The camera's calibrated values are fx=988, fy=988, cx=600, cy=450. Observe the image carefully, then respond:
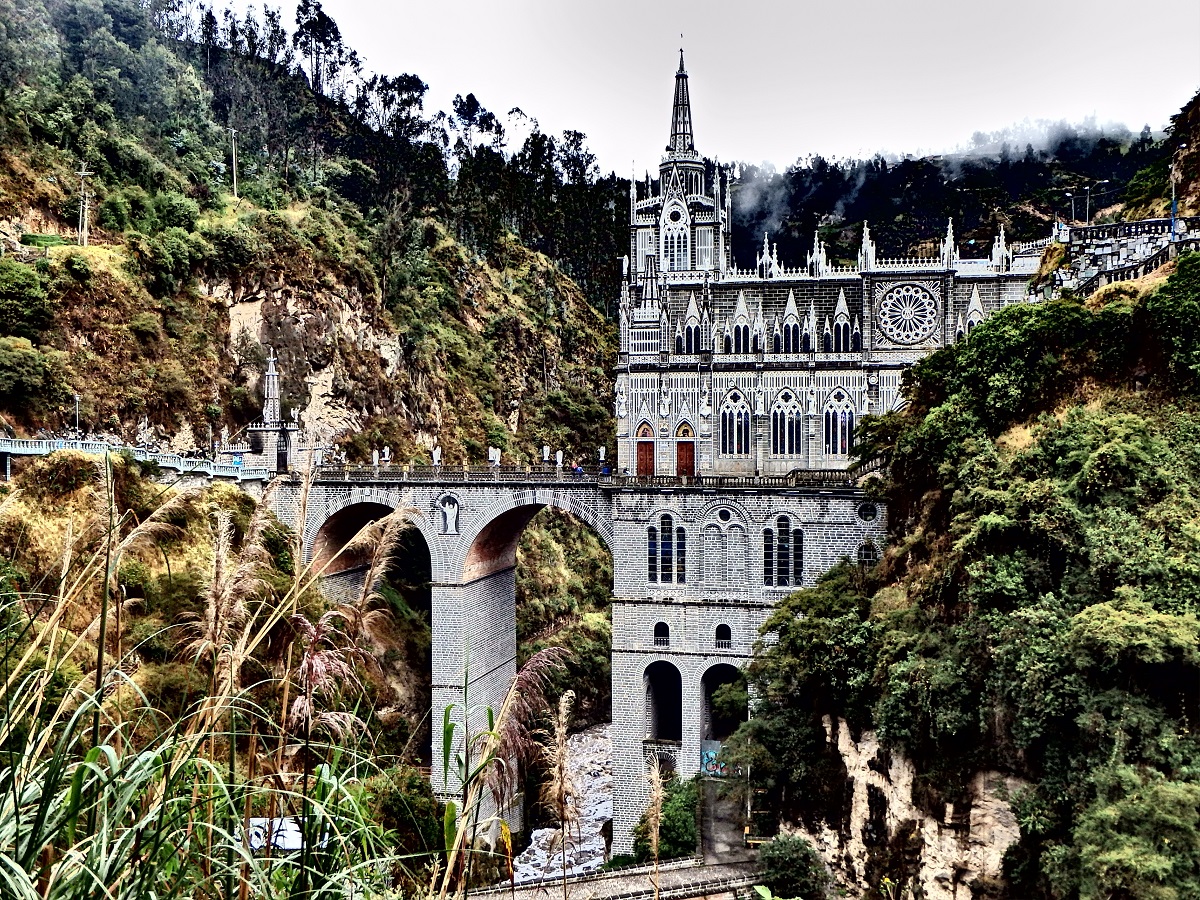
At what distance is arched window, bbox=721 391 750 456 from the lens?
4316cm

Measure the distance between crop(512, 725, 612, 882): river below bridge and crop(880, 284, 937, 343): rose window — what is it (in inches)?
858

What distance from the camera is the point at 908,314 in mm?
42406

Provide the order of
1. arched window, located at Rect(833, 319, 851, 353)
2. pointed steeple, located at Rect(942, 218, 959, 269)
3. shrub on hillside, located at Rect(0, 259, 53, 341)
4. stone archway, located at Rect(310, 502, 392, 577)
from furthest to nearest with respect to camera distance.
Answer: arched window, located at Rect(833, 319, 851, 353), pointed steeple, located at Rect(942, 218, 959, 269), stone archway, located at Rect(310, 502, 392, 577), shrub on hillside, located at Rect(0, 259, 53, 341)

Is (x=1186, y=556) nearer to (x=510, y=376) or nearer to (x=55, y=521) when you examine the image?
(x=55, y=521)

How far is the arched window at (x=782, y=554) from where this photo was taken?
112 feet

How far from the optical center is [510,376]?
70.2 m

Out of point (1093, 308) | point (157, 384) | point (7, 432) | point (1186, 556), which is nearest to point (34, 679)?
point (1186, 556)

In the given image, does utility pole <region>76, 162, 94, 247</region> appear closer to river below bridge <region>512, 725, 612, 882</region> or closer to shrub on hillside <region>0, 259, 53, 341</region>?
shrub on hillside <region>0, 259, 53, 341</region>

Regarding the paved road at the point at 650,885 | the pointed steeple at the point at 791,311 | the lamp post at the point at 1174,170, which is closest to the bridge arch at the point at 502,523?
the paved road at the point at 650,885

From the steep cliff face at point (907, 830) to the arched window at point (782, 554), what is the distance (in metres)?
7.47

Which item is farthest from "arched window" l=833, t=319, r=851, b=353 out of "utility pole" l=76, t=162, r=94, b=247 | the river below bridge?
"utility pole" l=76, t=162, r=94, b=247

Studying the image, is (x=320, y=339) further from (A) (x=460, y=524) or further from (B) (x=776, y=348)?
(B) (x=776, y=348)

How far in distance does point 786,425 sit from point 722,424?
2.76 m

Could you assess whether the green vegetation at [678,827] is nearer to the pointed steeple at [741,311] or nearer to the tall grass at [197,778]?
the pointed steeple at [741,311]
